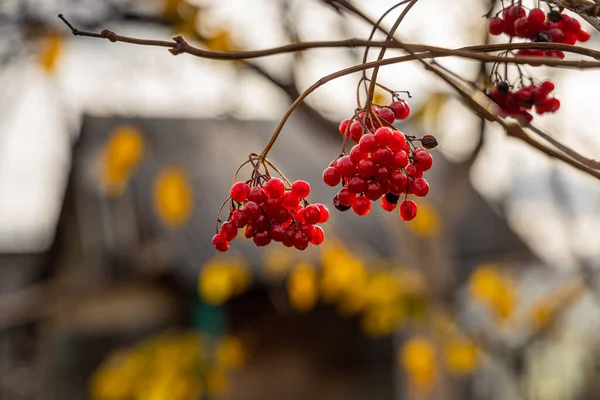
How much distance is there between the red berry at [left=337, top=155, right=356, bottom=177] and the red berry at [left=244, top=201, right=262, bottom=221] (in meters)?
0.12

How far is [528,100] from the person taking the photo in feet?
3.40

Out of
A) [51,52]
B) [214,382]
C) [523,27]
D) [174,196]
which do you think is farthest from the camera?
[214,382]

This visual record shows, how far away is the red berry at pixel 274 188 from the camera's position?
2.82 feet

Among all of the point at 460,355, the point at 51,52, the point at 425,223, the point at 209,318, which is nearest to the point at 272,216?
the point at 425,223

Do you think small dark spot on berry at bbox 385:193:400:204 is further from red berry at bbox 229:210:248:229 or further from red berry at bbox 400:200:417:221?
red berry at bbox 229:210:248:229

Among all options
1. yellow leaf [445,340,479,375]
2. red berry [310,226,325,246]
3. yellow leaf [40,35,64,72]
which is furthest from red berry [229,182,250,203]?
yellow leaf [445,340,479,375]

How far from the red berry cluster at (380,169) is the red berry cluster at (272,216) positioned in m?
0.07

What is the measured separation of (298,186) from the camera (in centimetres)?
89

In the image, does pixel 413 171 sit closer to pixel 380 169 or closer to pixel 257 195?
pixel 380 169

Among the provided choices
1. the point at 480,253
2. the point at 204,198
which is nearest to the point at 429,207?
the point at 204,198

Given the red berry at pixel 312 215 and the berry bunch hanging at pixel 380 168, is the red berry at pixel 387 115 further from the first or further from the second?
the red berry at pixel 312 215

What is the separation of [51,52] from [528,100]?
2784mm

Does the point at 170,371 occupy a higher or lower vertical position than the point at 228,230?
higher

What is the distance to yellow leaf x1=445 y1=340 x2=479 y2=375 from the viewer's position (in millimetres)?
3543
